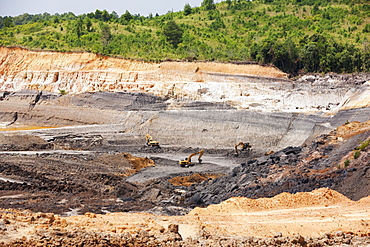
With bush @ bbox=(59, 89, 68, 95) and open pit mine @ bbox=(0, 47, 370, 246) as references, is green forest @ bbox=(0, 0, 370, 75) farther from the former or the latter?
bush @ bbox=(59, 89, 68, 95)

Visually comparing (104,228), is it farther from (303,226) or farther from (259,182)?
(259,182)

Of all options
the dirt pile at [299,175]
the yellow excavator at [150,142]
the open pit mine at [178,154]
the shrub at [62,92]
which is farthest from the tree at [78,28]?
the dirt pile at [299,175]

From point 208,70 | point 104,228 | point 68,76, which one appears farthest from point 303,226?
point 68,76

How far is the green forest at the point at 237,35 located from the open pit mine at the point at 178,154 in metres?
3.47

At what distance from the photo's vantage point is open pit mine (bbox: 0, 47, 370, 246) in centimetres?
1172

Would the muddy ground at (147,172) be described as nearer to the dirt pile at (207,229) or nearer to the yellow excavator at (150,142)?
the dirt pile at (207,229)

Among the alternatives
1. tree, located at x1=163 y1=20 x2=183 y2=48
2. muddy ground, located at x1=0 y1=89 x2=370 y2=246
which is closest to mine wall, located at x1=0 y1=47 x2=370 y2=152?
muddy ground, located at x1=0 y1=89 x2=370 y2=246

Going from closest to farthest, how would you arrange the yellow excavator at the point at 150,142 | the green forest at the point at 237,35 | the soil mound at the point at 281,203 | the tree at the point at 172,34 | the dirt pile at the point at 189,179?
the soil mound at the point at 281,203
the dirt pile at the point at 189,179
the yellow excavator at the point at 150,142
the green forest at the point at 237,35
the tree at the point at 172,34

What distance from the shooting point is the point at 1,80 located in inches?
1991

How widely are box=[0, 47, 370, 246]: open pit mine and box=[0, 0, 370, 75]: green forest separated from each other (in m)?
3.47

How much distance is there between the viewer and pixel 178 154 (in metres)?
35.6

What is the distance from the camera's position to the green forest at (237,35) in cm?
4928

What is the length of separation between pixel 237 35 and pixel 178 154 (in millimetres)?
32260

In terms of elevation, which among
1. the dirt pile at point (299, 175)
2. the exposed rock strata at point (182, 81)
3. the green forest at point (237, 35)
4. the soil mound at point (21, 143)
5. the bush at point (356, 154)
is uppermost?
the green forest at point (237, 35)
